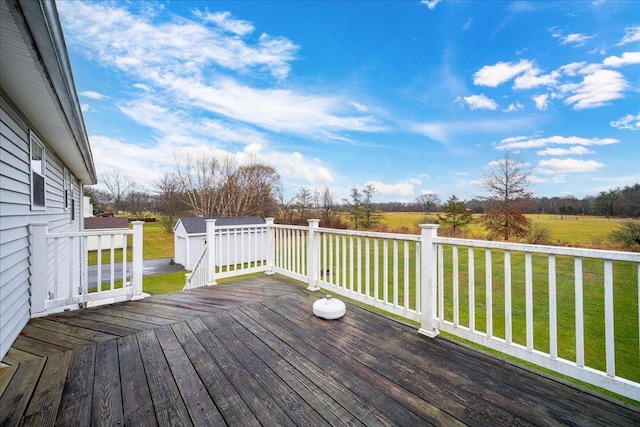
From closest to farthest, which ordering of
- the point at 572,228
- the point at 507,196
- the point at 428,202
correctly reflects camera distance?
the point at 572,228
the point at 507,196
the point at 428,202

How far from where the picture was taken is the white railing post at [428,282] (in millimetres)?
2452

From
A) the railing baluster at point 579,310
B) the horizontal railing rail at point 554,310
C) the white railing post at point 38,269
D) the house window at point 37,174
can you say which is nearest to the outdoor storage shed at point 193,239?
the house window at point 37,174

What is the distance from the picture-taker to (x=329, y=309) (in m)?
2.83

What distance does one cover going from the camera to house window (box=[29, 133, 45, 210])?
11.1 ft

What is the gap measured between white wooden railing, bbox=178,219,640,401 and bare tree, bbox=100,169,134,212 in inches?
915

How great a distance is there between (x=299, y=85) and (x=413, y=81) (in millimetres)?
4790

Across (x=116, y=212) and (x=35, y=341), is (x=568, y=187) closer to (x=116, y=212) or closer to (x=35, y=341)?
(x=35, y=341)

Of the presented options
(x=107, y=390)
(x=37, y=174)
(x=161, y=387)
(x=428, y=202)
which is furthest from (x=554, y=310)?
(x=428, y=202)

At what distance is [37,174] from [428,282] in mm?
5320

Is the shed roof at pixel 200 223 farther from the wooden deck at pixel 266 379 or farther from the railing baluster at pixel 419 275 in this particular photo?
the railing baluster at pixel 419 275

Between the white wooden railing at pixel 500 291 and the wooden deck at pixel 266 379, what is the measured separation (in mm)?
184

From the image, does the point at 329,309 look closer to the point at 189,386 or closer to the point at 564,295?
the point at 189,386

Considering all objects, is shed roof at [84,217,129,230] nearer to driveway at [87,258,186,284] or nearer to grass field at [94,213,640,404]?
driveway at [87,258,186,284]

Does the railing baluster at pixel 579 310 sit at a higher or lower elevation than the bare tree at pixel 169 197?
lower
